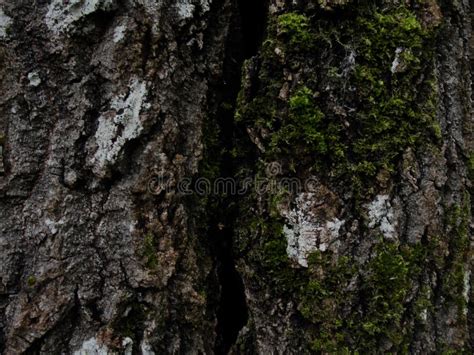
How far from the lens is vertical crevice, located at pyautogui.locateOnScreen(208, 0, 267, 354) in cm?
163

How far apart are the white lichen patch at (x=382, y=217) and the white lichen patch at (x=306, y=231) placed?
0.10 metres

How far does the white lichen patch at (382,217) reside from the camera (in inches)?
58.1

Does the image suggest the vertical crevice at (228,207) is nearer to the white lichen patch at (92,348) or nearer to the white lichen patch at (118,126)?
the white lichen patch at (118,126)

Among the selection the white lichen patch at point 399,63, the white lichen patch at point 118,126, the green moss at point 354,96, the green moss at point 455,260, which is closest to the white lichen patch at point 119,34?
the white lichen patch at point 118,126

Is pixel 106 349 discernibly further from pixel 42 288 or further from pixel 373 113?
pixel 373 113

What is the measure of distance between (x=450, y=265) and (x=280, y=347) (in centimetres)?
64

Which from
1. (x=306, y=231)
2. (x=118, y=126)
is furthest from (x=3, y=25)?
(x=306, y=231)

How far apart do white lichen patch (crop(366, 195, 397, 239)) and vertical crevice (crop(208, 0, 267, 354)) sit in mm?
460

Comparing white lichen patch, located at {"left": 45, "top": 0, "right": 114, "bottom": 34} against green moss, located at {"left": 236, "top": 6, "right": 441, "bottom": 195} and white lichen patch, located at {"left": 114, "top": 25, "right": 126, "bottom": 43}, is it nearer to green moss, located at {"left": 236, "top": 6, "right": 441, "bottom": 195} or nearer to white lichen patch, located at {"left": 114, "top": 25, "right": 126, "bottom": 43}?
white lichen patch, located at {"left": 114, "top": 25, "right": 126, "bottom": 43}

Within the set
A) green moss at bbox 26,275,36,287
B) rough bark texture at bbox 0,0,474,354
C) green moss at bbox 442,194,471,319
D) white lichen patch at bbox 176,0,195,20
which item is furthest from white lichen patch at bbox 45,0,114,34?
green moss at bbox 442,194,471,319

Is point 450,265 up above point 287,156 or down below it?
below

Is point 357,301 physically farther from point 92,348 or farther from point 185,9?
point 185,9

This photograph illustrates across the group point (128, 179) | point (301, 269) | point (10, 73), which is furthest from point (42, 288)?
point (301, 269)

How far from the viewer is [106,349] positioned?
4.59ft
